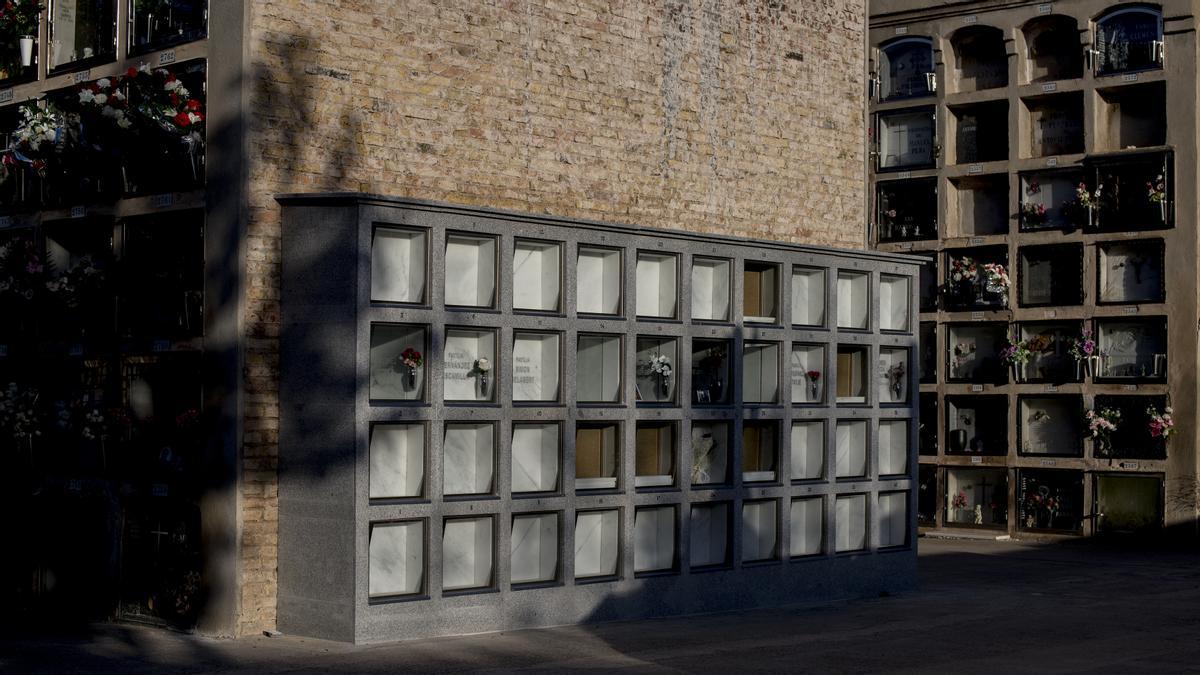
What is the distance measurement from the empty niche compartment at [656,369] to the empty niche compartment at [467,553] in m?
2.08

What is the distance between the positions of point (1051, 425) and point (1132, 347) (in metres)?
1.74

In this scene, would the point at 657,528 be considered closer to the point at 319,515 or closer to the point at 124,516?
the point at 319,515

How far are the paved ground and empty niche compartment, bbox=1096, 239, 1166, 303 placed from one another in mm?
8606

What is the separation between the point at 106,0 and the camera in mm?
13438

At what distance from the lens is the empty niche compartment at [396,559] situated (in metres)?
11.8

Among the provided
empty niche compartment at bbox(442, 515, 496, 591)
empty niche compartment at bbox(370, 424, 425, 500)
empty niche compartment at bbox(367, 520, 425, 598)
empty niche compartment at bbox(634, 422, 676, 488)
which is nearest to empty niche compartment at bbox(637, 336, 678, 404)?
empty niche compartment at bbox(634, 422, 676, 488)

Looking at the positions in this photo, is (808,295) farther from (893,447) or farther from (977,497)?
(977,497)

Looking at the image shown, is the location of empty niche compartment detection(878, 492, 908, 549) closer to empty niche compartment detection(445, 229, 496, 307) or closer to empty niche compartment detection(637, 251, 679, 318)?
empty niche compartment detection(637, 251, 679, 318)

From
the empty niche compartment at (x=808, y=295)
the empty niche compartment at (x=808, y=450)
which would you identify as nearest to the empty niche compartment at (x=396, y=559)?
the empty niche compartment at (x=808, y=450)

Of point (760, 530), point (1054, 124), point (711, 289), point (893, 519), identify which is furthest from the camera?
point (1054, 124)

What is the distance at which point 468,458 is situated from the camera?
1250cm

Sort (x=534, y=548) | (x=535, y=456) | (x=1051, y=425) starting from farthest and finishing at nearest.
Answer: (x=1051, y=425), (x=535, y=456), (x=534, y=548)

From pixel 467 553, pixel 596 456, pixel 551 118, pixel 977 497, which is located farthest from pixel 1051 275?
pixel 467 553

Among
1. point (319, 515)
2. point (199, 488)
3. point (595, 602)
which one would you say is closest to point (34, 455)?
point (199, 488)
